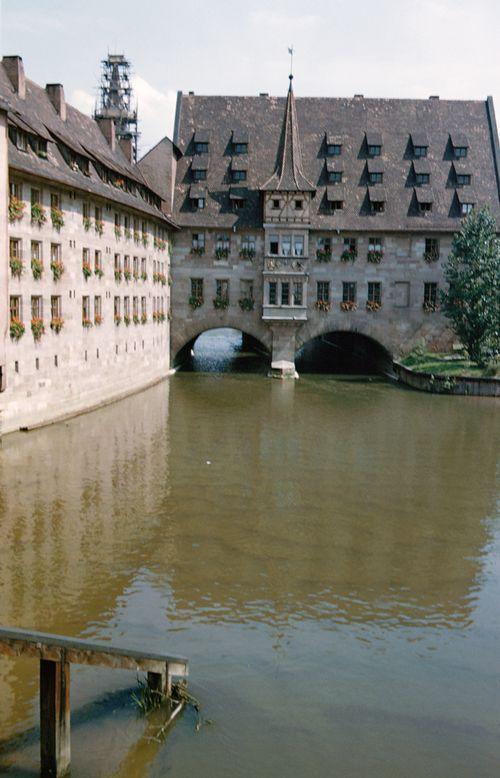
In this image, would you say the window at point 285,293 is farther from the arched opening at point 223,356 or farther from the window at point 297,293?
the arched opening at point 223,356

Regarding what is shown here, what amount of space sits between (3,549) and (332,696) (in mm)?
8534

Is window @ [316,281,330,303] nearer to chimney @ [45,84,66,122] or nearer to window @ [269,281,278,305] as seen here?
window @ [269,281,278,305]

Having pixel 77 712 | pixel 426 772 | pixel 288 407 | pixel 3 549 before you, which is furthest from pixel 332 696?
pixel 288 407

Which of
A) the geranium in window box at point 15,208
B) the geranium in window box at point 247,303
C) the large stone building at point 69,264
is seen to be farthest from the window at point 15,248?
the geranium in window box at point 247,303

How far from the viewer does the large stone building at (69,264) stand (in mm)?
28250

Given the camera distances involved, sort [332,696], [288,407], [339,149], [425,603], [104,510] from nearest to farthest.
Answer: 1. [332,696]
2. [425,603]
3. [104,510]
4. [288,407]
5. [339,149]

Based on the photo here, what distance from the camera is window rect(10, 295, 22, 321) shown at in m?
28.1

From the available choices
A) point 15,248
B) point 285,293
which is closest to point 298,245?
point 285,293

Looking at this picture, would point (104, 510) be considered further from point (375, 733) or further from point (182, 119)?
point (182, 119)

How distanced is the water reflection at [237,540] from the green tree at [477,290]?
12537mm

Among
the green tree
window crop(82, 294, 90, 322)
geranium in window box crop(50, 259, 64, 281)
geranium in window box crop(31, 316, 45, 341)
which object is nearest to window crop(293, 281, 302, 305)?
the green tree

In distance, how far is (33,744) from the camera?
1055 centimetres

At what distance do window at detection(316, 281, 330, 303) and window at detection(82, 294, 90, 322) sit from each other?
715 inches

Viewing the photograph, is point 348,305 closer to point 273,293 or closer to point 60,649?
point 273,293
